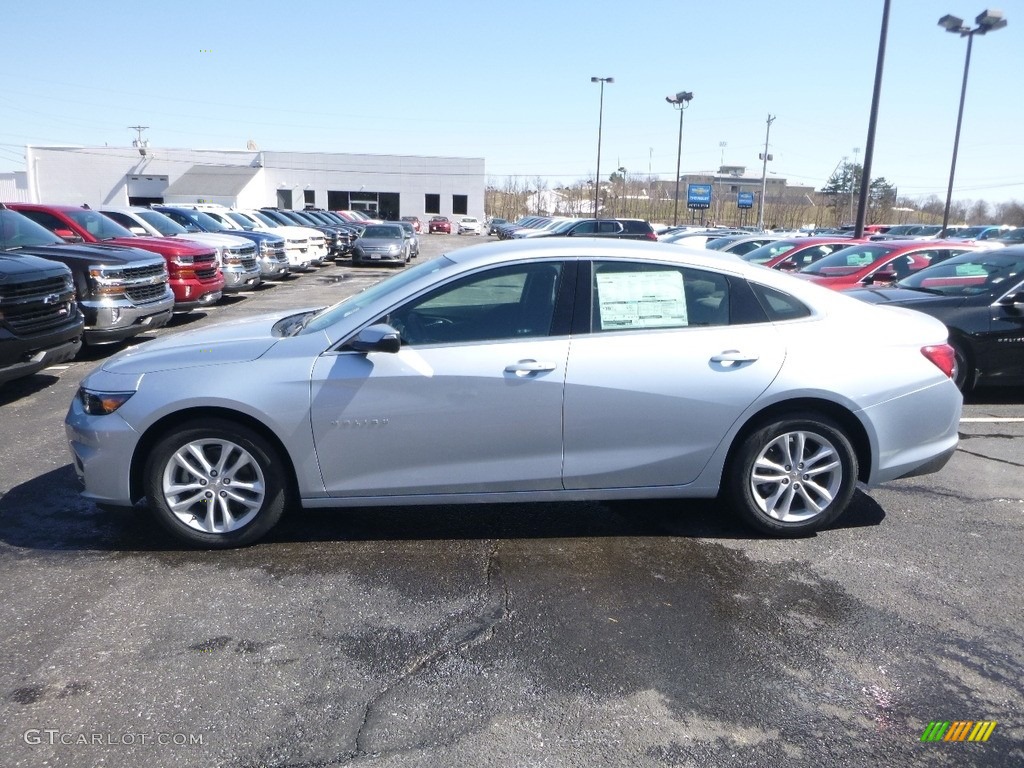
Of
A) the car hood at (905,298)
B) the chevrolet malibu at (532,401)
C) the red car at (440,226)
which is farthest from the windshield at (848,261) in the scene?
the red car at (440,226)

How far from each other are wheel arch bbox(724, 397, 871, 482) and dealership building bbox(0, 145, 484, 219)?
59.1m

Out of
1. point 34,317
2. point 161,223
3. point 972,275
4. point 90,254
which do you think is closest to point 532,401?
point 34,317

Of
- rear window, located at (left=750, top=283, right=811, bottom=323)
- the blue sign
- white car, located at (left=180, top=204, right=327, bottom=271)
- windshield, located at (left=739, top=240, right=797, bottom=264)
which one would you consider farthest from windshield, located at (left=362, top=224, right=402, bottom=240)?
the blue sign

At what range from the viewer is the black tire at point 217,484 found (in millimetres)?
4328

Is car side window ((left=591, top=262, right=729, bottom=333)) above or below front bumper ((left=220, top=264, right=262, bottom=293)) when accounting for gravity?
above

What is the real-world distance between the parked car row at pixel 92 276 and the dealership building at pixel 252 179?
151 ft

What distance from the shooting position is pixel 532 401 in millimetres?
4316

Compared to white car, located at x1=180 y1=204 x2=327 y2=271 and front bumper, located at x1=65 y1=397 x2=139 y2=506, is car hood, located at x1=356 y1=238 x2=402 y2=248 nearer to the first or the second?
white car, located at x1=180 y1=204 x2=327 y2=271

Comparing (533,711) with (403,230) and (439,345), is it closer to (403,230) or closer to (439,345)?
(439,345)

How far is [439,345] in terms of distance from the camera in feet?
14.3

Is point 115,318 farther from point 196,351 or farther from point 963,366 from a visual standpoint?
point 963,366

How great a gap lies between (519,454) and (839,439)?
1.82 metres

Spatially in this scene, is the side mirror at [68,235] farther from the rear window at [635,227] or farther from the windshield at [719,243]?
the rear window at [635,227]

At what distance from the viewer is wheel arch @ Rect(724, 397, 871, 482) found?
4.56 meters
